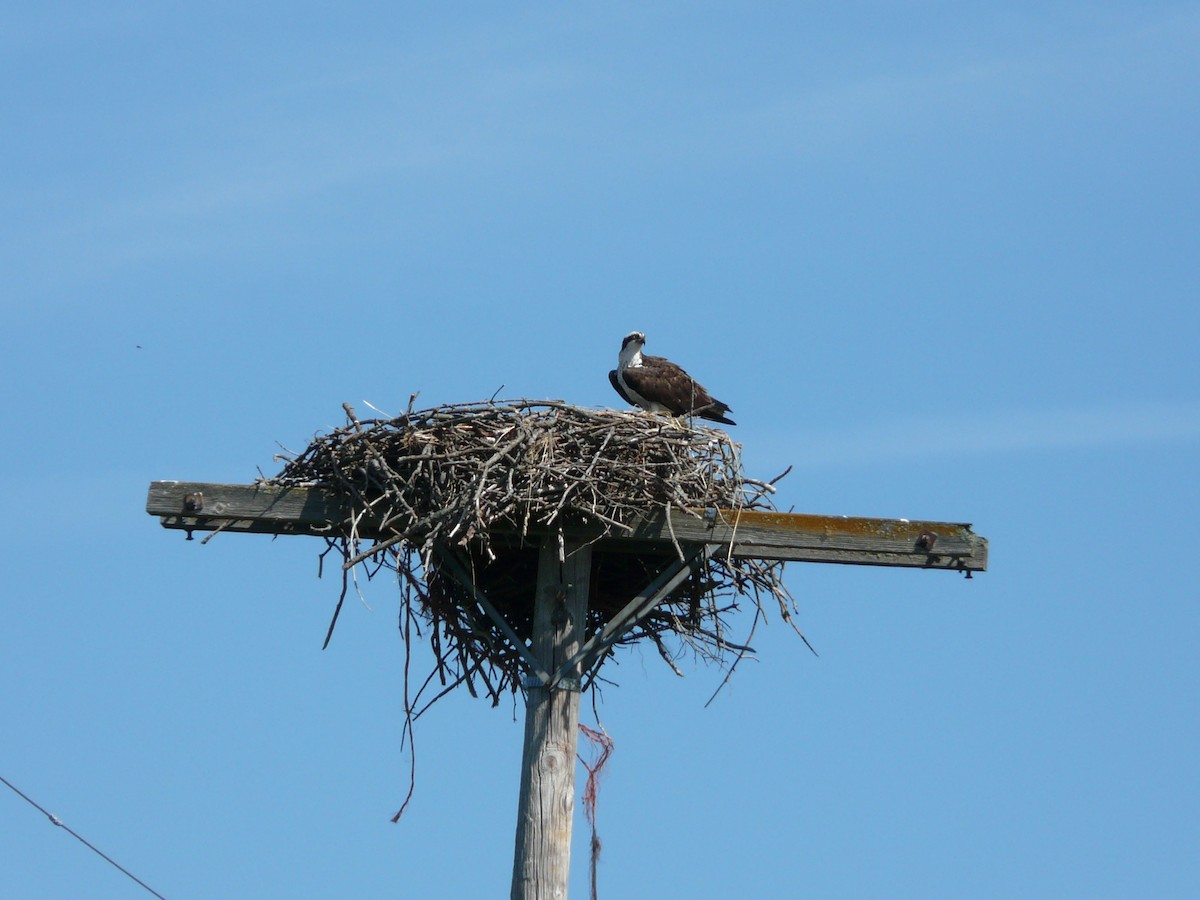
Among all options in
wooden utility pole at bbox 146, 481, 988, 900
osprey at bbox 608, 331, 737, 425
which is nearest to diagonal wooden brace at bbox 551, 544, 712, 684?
wooden utility pole at bbox 146, 481, 988, 900

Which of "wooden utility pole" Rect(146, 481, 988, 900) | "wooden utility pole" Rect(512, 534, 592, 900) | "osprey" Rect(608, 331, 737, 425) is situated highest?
"osprey" Rect(608, 331, 737, 425)

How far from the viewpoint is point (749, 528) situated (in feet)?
21.5

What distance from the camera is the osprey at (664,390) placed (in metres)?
10.4

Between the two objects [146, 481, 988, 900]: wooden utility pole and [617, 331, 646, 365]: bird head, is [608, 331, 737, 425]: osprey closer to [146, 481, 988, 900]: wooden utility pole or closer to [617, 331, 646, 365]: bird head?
[617, 331, 646, 365]: bird head

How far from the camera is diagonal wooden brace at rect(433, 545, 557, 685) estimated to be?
6.26m

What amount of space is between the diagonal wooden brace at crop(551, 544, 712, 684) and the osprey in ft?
11.7

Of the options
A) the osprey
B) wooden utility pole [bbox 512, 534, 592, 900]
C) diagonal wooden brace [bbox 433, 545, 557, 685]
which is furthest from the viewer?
the osprey

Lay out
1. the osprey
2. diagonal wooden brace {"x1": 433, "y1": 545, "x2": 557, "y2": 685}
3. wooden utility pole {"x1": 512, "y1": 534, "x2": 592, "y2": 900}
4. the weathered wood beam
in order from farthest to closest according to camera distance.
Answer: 1. the osprey
2. the weathered wood beam
3. diagonal wooden brace {"x1": 433, "y1": 545, "x2": 557, "y2": 685}
4. wooden utility pole {"x1": 512, "y1": 534, "x2": 592, "y2": 900}

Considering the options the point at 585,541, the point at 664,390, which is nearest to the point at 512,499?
the point at 585,541

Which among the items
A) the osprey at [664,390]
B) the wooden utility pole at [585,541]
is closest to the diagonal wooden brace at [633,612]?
the wooden utility pole at [585,541]

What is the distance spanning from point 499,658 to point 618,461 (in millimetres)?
1052

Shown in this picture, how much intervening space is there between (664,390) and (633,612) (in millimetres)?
4140

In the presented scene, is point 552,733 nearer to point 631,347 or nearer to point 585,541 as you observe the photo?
point 585,541

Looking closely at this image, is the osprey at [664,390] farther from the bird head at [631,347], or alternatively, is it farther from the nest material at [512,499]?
the nest material at [512,499]
